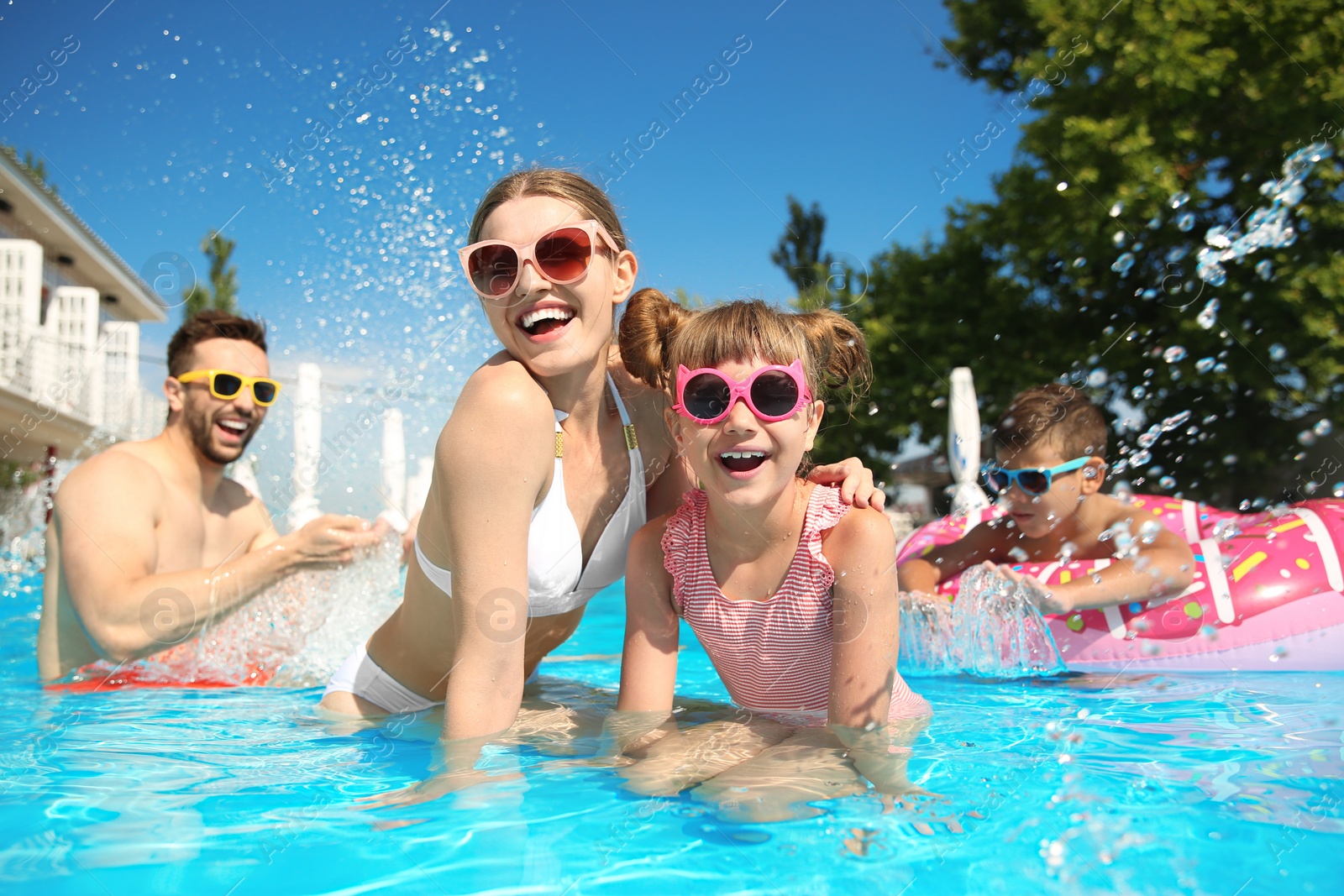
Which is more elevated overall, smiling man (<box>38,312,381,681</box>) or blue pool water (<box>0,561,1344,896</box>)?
smiling man (<box>38,312,381,681</box>)

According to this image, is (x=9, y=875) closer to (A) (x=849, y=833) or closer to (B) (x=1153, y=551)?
(A) (x=849, y=833)

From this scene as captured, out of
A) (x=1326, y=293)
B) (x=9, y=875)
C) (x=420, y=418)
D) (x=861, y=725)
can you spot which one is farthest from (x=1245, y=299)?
(x=9, y=875)

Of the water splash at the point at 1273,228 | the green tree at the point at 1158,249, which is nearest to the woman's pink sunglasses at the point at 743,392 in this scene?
the green tree at the point at 1158,249

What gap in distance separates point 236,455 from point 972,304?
45.5ft

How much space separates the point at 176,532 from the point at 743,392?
10.6 feet

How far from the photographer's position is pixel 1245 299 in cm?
1219

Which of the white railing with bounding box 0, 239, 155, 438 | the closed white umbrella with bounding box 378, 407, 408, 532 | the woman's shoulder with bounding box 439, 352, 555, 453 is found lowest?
the woman's shoulder with bounding box 439, 352, 555, 453

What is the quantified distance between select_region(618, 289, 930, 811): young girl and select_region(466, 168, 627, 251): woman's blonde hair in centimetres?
29

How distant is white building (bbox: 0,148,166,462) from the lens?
55.7ft

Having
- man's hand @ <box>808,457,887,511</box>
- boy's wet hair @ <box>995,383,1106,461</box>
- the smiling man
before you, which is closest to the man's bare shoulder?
the smiling man

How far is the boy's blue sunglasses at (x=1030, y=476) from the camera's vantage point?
4.44 metres

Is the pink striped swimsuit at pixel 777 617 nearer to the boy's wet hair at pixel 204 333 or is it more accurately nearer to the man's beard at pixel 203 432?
the man's beard at pixel 203 432

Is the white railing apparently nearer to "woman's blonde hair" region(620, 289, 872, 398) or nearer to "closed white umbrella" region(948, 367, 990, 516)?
"closed white umbrella" region(948, 367, 990, 516)

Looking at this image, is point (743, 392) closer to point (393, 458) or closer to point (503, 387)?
point (503, 387)
